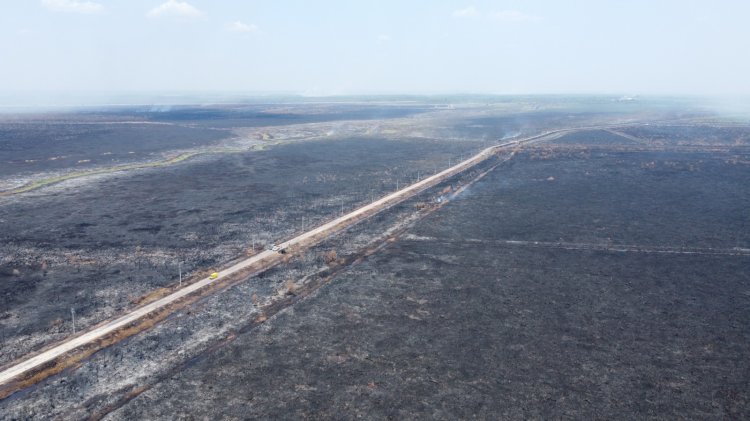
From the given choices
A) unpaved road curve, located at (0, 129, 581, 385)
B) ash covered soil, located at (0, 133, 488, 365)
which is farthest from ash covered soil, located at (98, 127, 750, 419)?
ash covered soil, located at (0, 133, 488, 365)

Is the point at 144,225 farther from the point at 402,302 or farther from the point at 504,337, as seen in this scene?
the point at 504,337

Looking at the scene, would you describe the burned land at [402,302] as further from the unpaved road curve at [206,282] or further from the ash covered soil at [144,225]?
the unpaved road curve at [206,282]

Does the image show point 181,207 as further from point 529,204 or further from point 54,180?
point 529,204

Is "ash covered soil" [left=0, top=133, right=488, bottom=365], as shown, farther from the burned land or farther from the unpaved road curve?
the unpaved road curve

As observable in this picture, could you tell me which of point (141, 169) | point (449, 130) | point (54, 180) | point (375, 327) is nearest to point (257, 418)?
point (375, 327)

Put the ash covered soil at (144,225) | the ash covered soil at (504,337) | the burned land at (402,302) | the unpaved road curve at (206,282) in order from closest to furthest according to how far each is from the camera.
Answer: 1. the ash covered soil at (504,337)
2. the burned land at (402,302)
3. the unpaved road curve at (206,282)
4. the ash covered soil at (144,225)

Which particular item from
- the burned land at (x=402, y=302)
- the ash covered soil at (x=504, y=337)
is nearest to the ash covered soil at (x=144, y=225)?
the burned land at (x=402, y=302)

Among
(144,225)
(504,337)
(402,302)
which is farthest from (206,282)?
(504,337)
